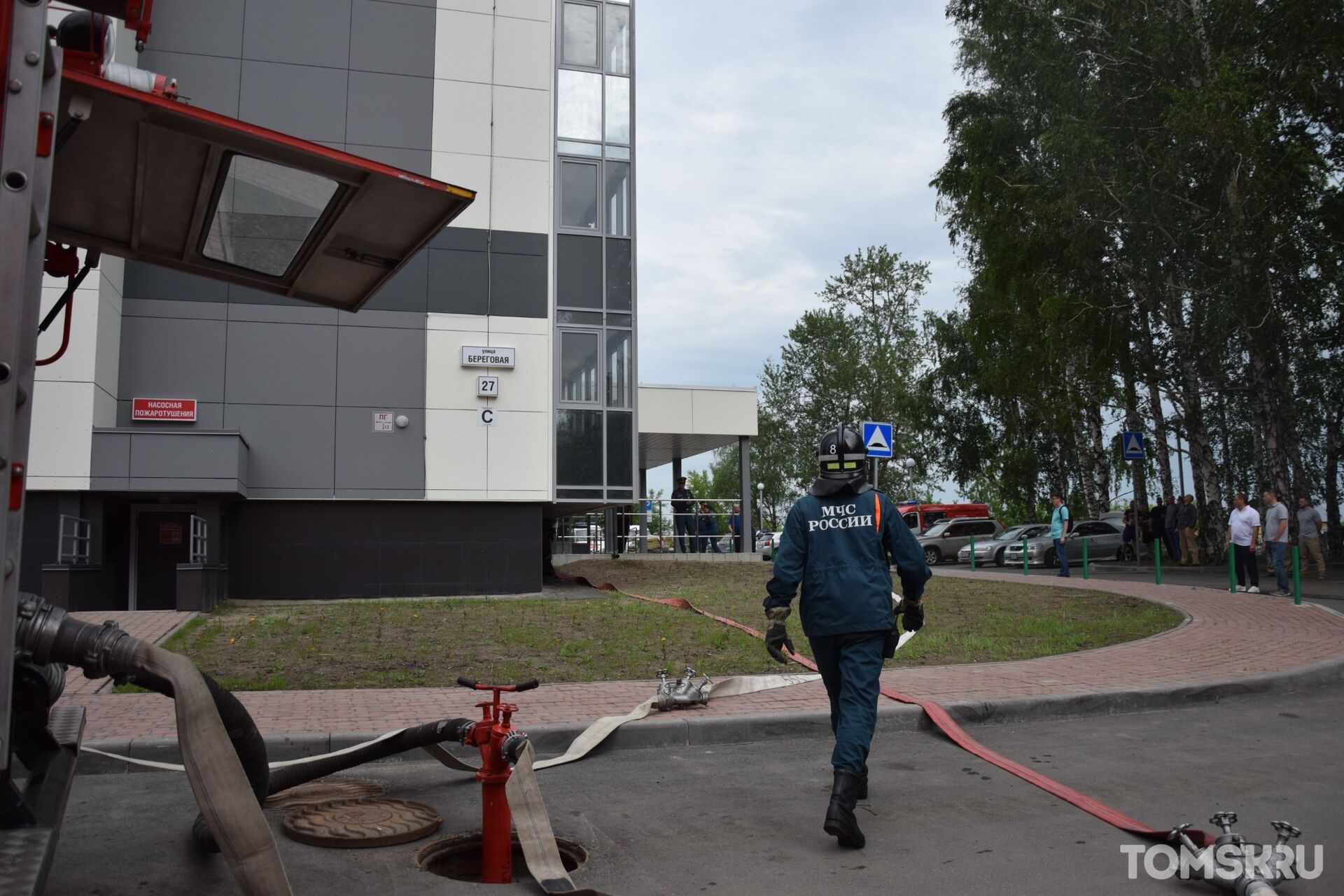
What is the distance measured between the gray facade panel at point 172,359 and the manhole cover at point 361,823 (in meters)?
13.5

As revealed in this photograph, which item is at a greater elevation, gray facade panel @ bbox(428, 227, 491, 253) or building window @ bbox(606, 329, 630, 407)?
gray facade panel @ bbox(428, 227, 491, 253)

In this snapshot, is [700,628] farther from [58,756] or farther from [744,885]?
[58,756]

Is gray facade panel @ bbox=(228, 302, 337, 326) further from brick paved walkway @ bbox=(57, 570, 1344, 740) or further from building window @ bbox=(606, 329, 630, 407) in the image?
brick paved walkway @ bbox=(57, 570, 1344, 740)

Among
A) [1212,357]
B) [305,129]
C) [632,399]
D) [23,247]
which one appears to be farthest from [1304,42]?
[23,247]

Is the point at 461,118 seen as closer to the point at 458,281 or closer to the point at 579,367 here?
the point at 458,281

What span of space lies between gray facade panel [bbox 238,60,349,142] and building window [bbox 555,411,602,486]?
6.26m

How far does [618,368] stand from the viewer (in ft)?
63.7

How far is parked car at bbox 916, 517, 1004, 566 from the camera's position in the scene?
35531mm

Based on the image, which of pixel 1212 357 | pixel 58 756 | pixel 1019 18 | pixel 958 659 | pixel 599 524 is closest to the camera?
pixel 58 756

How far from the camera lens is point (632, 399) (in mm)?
19344

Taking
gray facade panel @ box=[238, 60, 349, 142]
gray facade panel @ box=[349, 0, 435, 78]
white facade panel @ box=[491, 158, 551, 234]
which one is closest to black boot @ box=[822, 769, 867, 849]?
white facade panel @ box=[491, 158, 551, 234]

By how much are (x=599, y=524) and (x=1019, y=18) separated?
687 inches

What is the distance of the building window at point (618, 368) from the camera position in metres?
19.3

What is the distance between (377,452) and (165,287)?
14.0ft
